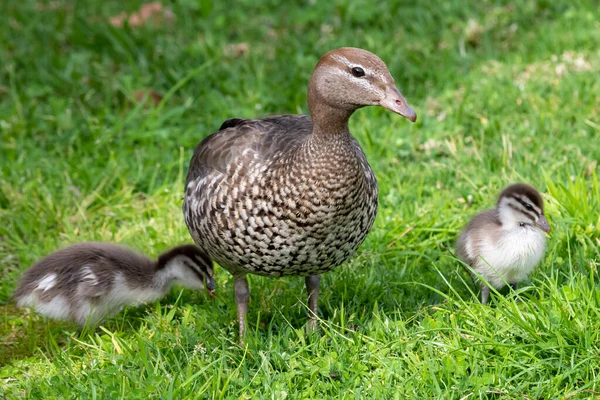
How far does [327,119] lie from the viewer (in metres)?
4.13

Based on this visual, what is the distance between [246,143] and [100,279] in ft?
4.23

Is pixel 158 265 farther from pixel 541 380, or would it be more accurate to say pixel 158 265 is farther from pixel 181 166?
pixel 541 380

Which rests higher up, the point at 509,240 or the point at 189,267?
the point at 509,240

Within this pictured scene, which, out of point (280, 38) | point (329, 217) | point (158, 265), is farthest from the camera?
point (280, 38)

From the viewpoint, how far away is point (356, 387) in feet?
13.1

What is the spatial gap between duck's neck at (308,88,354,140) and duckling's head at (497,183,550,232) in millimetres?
1201

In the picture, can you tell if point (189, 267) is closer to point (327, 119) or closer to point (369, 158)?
point (327, 119)

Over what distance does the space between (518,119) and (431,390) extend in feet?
11.1

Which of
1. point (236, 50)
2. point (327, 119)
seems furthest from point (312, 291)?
point (236, 50)

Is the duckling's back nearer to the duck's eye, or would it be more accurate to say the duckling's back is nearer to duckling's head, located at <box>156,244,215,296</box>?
Answer: duckling's head, located at <box>156,244,215,296</box>

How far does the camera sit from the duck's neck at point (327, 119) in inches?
162

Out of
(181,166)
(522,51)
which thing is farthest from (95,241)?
(522,51)

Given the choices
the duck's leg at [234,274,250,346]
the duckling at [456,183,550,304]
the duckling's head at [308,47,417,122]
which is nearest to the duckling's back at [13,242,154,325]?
the duck's leg at [234,274,250,346]

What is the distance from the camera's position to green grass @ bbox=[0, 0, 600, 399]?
4.02m
